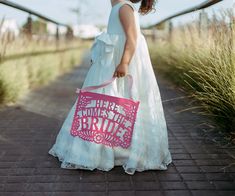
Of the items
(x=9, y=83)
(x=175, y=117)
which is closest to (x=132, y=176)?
(x=175, y=117)

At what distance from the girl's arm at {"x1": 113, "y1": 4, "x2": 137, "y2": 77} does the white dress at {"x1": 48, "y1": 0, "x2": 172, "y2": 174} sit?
8 cm

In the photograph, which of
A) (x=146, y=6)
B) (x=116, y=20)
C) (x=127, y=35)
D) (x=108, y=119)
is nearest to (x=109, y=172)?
(x=108, y=119)

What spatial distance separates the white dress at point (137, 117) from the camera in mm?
3592

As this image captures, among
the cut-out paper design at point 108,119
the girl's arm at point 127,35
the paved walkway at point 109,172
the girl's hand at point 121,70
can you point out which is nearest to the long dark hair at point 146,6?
the girl's arm at point 127,35

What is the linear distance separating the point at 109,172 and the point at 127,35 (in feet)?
3.48

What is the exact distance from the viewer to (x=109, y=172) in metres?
3.54

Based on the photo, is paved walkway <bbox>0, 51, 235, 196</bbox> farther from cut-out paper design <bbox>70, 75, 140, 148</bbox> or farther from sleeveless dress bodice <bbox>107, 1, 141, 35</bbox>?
sleeveless dress bodice <bbox>107, 1, 141, 35</bbox>

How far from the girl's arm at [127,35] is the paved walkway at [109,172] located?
81 centimetres

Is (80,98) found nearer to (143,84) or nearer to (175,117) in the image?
(143,84)

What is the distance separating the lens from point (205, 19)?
729 cm

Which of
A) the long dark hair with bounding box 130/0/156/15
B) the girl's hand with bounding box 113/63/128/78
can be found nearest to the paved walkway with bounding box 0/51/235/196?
the girl's hand with bounding box 113/63/128/78

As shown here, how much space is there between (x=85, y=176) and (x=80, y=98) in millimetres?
659

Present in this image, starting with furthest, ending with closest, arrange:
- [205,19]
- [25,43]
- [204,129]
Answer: [25,43] → [205,19] → [204,129]

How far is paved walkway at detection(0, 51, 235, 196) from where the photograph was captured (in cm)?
316
